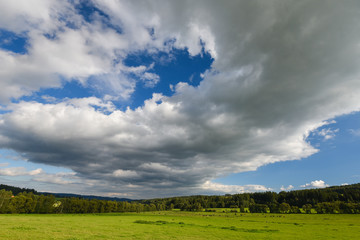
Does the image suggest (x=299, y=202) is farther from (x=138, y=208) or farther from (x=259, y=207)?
(x=138, y=208)

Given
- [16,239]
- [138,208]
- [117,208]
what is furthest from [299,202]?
[16,239]

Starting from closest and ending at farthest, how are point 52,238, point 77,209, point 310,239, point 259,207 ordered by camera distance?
point 52,238, point 310,239, point 77,209, point 259,207

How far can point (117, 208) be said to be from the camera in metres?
177

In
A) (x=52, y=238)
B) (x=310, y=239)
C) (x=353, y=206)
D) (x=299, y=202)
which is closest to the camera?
(x=52, y=238)

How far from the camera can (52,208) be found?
445 ft

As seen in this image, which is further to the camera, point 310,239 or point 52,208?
point 52,208

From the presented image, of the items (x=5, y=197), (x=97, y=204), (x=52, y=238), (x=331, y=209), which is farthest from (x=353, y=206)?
(x=5, y=197)

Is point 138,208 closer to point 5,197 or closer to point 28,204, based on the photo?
point 28,204

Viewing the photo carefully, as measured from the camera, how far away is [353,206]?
12975 cm

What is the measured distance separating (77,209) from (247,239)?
151 meters

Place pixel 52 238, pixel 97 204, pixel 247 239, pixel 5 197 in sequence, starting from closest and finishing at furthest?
Result: pixel 52 238 → pixel 247 239 → pixel 5 197 → pixel 97 204

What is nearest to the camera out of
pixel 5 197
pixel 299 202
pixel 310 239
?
pixel 310 239

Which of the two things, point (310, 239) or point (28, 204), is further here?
point (28, 204)

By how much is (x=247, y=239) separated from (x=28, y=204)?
14543 centimetres
